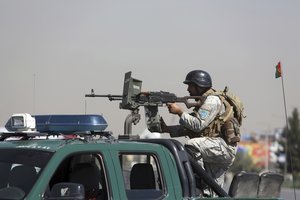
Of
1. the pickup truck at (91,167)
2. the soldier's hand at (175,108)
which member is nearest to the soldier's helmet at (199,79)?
the soldier's hand at (175,108)

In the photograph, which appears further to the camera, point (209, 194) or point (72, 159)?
point (209, 194)

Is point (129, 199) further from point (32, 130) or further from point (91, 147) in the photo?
point (32, 130)

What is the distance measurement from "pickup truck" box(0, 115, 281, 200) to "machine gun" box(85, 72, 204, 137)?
0.62 metres

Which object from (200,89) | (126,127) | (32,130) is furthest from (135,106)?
(32,130)

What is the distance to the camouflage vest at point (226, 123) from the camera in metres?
7.38

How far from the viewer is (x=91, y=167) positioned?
19.2 ft

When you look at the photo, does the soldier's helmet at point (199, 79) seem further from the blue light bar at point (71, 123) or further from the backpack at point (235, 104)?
the blue light bar at point (71, 123)

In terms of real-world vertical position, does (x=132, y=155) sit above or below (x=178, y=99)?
below

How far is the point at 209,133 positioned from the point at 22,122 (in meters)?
2.09

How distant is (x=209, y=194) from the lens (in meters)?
6.68

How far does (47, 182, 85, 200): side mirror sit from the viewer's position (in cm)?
518

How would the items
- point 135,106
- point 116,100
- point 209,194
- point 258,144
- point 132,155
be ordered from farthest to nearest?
point 258,144 → point 116,100 → point 135,106 → point 209,194 → point 132,155

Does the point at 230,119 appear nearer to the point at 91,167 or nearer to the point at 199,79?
the point at 199,79

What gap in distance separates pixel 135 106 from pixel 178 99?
1.56 ft
